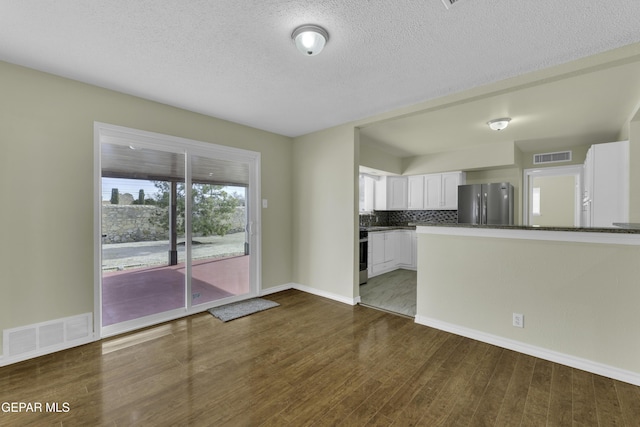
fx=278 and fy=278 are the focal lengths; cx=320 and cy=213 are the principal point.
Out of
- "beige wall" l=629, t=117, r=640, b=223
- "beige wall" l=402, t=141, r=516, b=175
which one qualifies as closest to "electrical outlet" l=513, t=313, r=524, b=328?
"beige wall" l=629, t=117, r=640, b=223

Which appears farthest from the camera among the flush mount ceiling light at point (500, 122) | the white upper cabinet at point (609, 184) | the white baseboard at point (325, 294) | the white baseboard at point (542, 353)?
the white baseboard at point (325, 294)

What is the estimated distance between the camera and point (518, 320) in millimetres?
2596

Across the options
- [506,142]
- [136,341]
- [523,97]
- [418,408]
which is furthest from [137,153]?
[506,142]

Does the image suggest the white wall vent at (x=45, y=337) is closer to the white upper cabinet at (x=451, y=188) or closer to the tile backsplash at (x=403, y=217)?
the tile backsplash at (x=403, y=217)

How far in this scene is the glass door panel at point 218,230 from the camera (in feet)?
11.9

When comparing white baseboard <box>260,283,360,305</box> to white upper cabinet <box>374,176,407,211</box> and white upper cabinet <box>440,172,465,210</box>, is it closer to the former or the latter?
white upper cabinet <box>374,176,407,211</box>

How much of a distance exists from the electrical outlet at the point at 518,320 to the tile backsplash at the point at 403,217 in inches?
146

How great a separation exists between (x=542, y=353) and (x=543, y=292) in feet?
1.75

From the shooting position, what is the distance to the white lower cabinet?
213 inches

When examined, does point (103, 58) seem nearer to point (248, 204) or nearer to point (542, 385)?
point (248, 204)

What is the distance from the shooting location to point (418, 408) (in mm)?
1842

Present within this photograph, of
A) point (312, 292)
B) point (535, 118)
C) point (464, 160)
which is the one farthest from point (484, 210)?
point (312, 292)

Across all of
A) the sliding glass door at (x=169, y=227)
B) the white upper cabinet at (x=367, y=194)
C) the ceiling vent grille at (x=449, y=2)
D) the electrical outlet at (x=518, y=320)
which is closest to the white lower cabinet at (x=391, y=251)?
the white upper cabinet at (x=367, y=194)

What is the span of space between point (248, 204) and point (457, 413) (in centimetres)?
341
